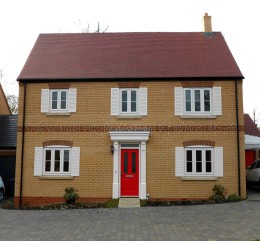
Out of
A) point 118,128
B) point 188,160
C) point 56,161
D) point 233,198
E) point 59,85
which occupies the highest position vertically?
point 59,85

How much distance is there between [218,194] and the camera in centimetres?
1577

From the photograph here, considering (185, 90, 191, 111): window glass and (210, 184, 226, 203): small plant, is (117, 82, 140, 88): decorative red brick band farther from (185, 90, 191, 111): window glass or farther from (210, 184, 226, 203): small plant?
(210, 184, 226, 203): small plant

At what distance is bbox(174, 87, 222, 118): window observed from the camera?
16.5m

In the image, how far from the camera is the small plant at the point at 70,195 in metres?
15.7

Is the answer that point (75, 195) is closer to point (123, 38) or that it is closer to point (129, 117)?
point (129, 117)

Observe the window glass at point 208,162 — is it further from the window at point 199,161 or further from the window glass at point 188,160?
the window glass at point 188,160

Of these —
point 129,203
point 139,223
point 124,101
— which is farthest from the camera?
point 124,101

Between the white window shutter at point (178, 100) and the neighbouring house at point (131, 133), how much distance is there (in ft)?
0.15

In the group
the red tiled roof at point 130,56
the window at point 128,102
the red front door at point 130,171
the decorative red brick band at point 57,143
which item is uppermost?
the red tiled roof at point 130,56

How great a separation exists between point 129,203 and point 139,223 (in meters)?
4.23

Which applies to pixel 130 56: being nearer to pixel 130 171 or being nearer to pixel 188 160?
pixel 130 171

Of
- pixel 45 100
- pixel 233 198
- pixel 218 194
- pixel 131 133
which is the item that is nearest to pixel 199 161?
pixel 218 194

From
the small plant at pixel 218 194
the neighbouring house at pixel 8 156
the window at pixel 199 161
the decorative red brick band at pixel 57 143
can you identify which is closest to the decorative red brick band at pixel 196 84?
the window at pixel 199 161

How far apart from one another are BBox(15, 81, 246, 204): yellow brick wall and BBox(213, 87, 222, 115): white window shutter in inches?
7.6
